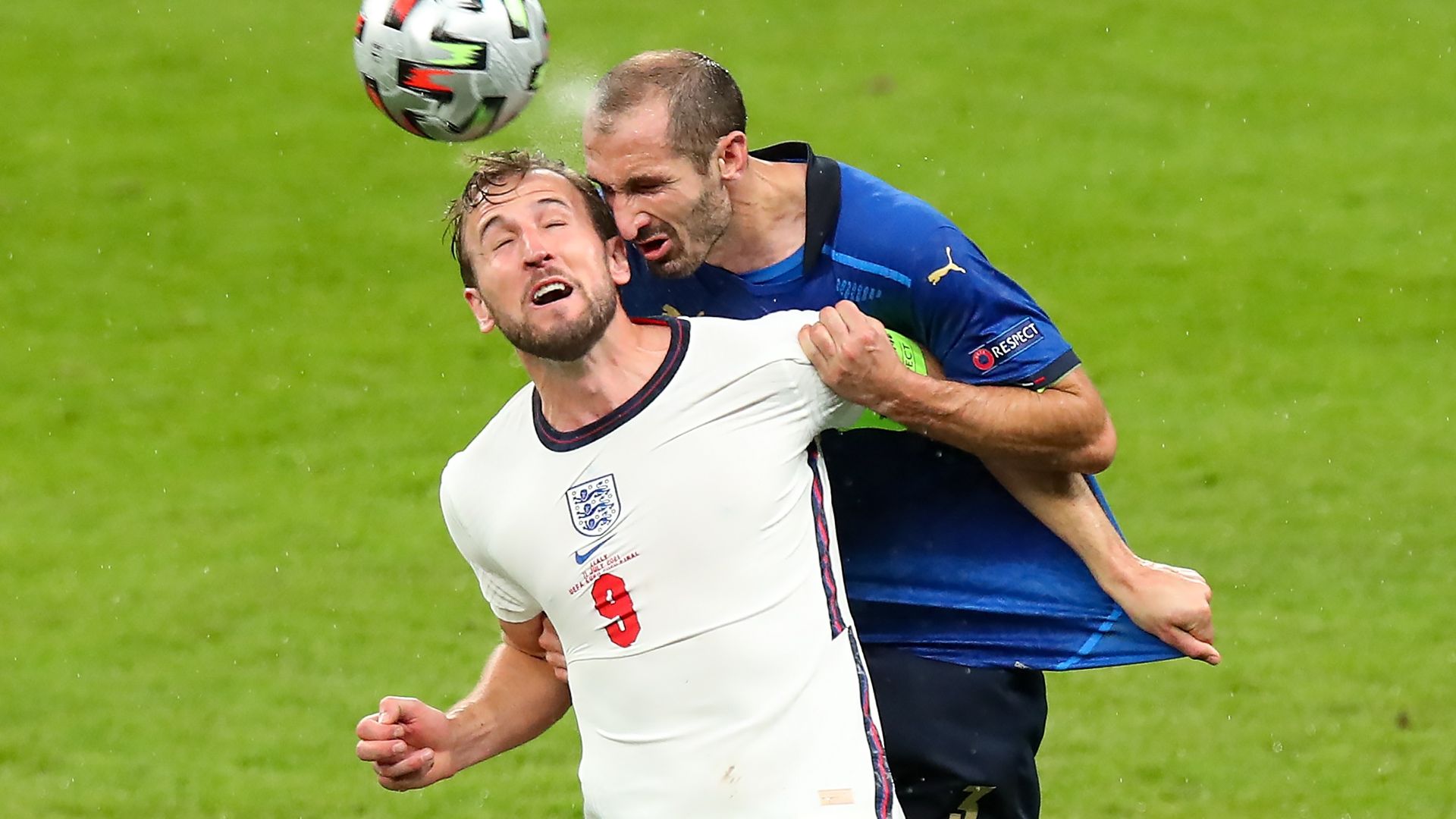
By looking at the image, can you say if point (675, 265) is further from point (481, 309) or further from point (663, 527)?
point (663, 527)

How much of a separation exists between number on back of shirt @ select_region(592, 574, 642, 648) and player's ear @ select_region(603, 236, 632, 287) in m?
0.75

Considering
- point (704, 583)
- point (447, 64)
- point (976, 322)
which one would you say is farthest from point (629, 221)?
point (704, 583)

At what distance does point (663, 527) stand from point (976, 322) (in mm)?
991

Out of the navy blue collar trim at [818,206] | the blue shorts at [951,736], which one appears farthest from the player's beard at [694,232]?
the blue shorts at [951,736]

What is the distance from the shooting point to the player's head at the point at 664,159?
549cm

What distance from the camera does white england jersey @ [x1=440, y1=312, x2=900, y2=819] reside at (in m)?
4.91

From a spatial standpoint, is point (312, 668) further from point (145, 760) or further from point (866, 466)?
point (866, 466)

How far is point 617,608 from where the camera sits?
5.04 m

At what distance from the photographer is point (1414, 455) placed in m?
12.1

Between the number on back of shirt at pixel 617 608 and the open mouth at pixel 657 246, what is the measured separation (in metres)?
0.91

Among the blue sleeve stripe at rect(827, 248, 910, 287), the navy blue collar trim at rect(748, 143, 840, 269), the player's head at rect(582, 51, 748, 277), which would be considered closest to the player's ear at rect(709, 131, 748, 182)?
the player's head at rect(582, 51, 748, 277)

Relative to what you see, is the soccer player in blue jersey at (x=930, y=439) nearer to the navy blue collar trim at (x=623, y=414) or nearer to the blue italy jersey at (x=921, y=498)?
the blue italy jersey at (x=921, y=498)

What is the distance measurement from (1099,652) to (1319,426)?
23.7ft

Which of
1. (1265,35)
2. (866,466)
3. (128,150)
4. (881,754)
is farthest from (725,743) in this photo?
(1265,35)
